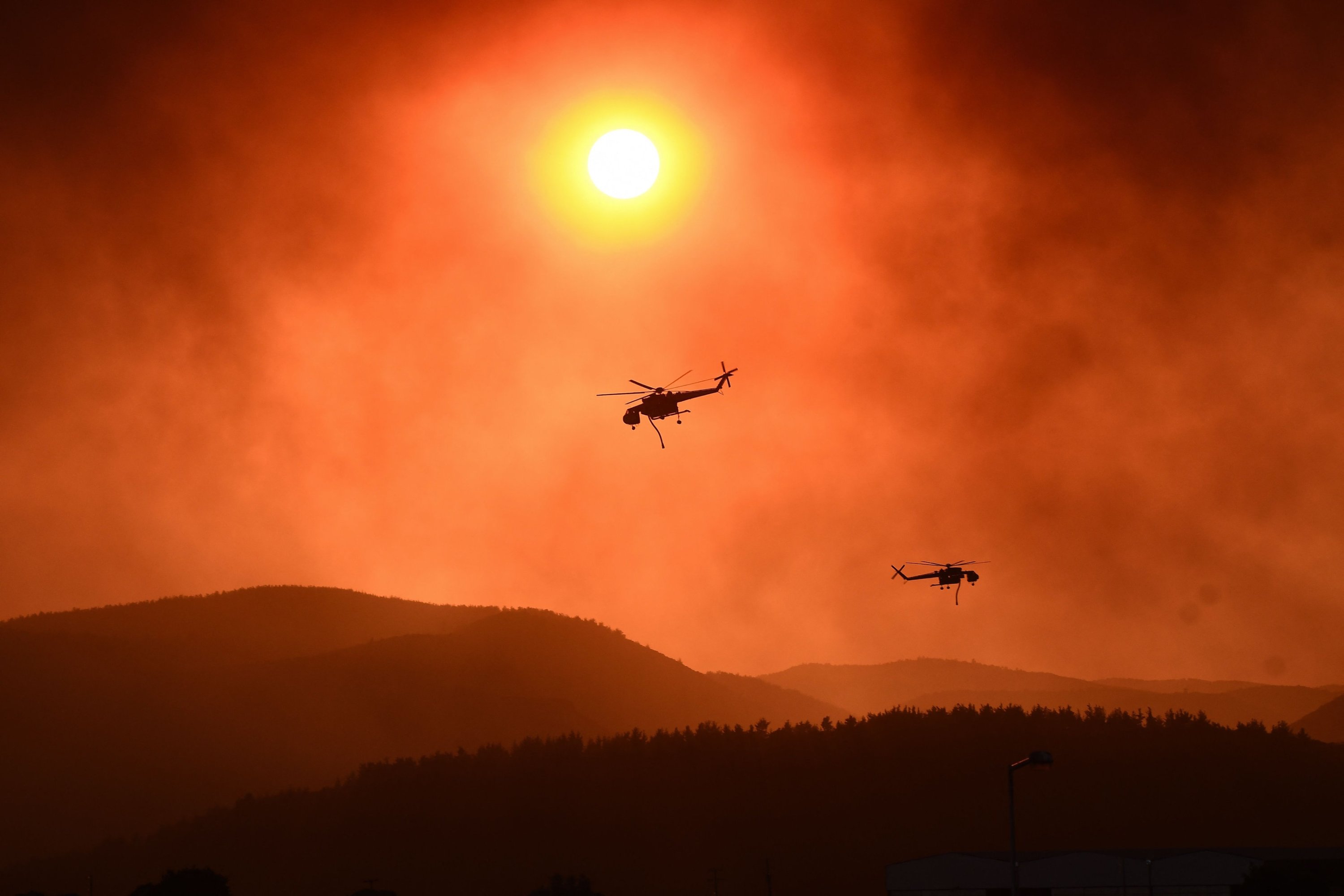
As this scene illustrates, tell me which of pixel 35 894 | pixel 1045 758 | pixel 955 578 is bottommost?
pixel 35 894

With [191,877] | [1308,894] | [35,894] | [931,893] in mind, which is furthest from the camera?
[35,894]

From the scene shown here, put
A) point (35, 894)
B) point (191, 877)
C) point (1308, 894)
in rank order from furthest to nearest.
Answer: point (35, 894) → point (191, 877) → point (1308, 894)

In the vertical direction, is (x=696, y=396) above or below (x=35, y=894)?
above

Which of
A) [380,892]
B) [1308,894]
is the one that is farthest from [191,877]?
[1308,894]

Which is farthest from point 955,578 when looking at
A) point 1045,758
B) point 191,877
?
point 191,877

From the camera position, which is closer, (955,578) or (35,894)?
(955,578)

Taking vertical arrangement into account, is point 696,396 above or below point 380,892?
above

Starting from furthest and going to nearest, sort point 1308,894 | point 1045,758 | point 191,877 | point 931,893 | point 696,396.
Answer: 1. point 191,877
2. point 931,893
3. point 696,396
4. point 1308,894
5. point 1045,758

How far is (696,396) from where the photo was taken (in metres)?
91.6

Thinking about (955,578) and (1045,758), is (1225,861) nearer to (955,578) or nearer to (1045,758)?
(955,578)

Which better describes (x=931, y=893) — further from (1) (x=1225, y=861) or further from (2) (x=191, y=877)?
(2) (x=191, y=877)

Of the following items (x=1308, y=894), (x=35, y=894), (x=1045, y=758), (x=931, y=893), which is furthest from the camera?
(x=35, y=894)

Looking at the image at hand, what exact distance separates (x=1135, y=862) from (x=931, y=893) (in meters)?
15.2

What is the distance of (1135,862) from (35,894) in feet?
323
